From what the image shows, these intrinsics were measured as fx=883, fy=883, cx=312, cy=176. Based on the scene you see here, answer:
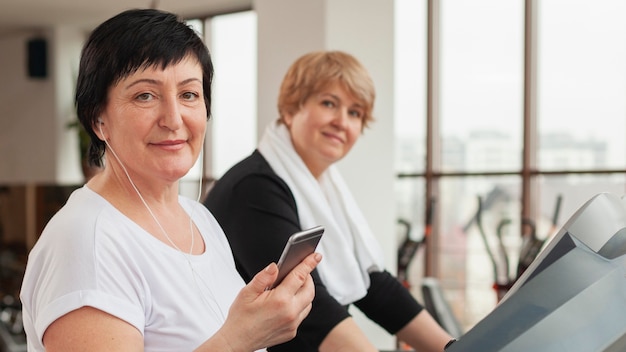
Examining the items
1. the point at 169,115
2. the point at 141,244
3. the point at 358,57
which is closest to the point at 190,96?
the point at 169,115

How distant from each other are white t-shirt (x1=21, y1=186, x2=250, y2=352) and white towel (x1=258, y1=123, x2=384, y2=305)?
68 centimetres

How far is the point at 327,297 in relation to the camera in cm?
180

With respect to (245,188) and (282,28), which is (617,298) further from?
(282,28)

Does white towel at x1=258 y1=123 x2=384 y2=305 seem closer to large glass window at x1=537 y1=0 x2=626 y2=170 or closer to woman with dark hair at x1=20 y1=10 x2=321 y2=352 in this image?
woman with dark hair at x1=20 y1=10 x2=321 y2=352

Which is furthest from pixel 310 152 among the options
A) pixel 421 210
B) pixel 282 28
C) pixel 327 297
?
pixel 421 210

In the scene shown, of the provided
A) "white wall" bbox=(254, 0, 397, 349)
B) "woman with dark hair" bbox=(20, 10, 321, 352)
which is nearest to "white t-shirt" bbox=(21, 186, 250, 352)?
"woman with dark hair" bbox=(20, 10, 321, 352)

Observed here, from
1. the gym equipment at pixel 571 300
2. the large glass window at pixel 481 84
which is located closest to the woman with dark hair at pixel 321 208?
the gym equipment at pixel 571 300

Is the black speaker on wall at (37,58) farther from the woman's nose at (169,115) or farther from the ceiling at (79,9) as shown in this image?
the woman's nose at (169,115)

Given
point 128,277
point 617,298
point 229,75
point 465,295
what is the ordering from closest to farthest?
point 617,298
point 128,277
point 465,295
point 229,75

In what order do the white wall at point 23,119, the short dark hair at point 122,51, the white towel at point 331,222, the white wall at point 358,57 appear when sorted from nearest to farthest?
the short dark hair at point 122,51 < the white towel at point 331,222 < the white wall at point 358,57 < the white wall at point 23,119

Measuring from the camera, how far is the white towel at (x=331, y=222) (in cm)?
201

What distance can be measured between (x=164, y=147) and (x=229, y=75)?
6.55 meters

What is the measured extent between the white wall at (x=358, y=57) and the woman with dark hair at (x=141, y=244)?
7.87 feet

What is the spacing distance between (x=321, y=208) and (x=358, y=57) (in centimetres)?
186
